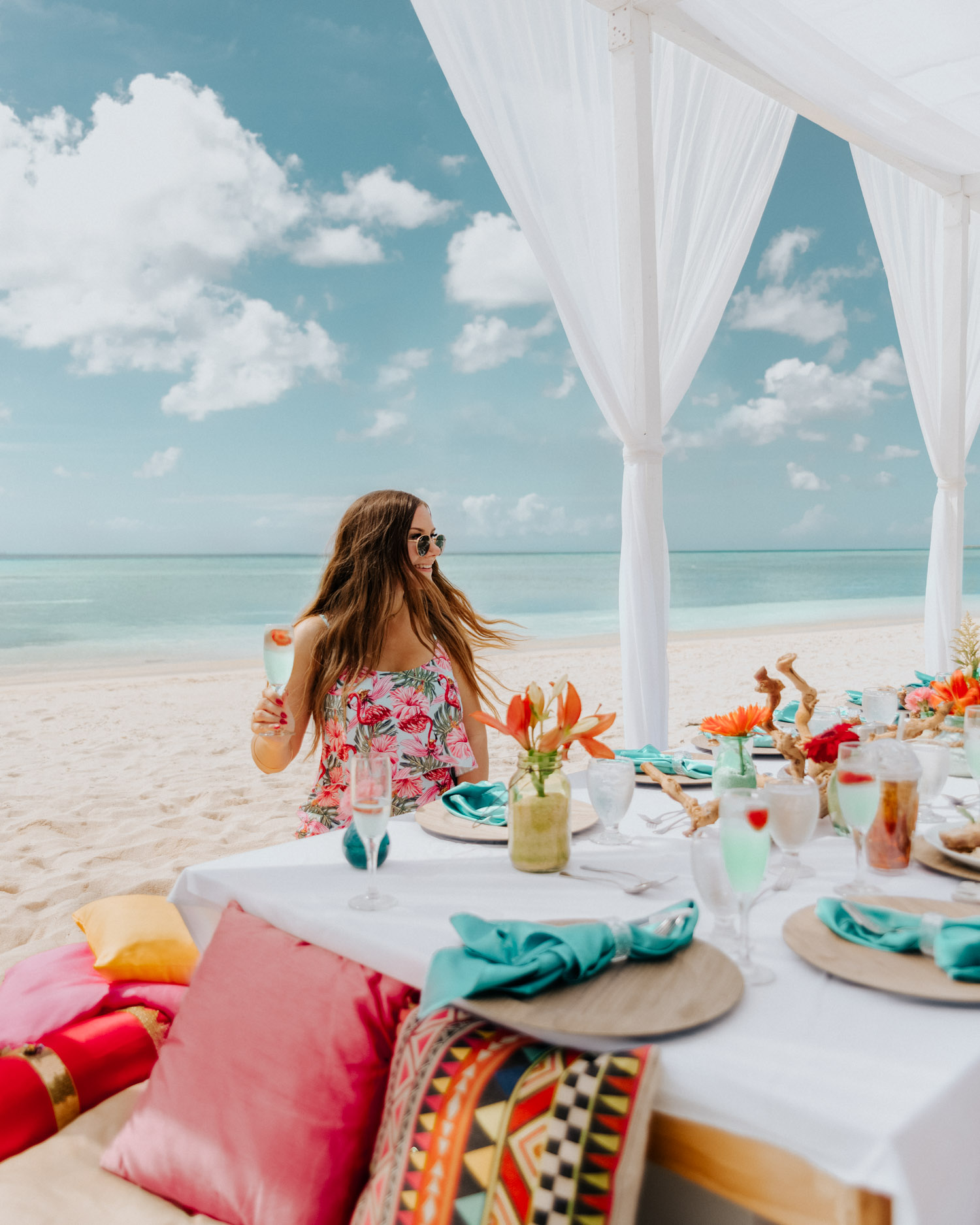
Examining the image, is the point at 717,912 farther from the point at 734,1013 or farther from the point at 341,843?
the point at 341,843

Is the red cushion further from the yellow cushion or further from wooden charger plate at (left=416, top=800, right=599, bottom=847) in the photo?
wooden charger plate at (left=416, top=800, right=599, bottom=847)

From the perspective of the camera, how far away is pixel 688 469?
30547mm

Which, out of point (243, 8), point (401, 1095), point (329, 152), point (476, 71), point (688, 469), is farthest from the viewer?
point (688, 469)

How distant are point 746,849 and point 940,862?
1.59 ft

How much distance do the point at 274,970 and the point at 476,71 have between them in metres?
2.63

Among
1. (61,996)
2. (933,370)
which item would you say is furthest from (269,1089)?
(933,370)

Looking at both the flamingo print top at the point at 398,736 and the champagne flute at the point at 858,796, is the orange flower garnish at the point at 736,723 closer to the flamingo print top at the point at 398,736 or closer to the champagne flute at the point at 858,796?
the champagne flute at the point at 858,796

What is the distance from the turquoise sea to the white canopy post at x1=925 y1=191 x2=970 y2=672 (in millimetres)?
9828

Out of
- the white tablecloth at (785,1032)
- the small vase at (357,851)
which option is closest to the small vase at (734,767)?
the white tablecloth at (785,1032)

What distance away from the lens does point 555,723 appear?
1.24m

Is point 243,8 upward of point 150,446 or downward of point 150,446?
upward

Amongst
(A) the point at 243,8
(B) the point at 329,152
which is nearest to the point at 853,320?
(B) the point at 329,152

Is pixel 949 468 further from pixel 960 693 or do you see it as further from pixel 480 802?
pixel 480 802

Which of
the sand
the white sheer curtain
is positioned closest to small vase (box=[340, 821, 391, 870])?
the sand
